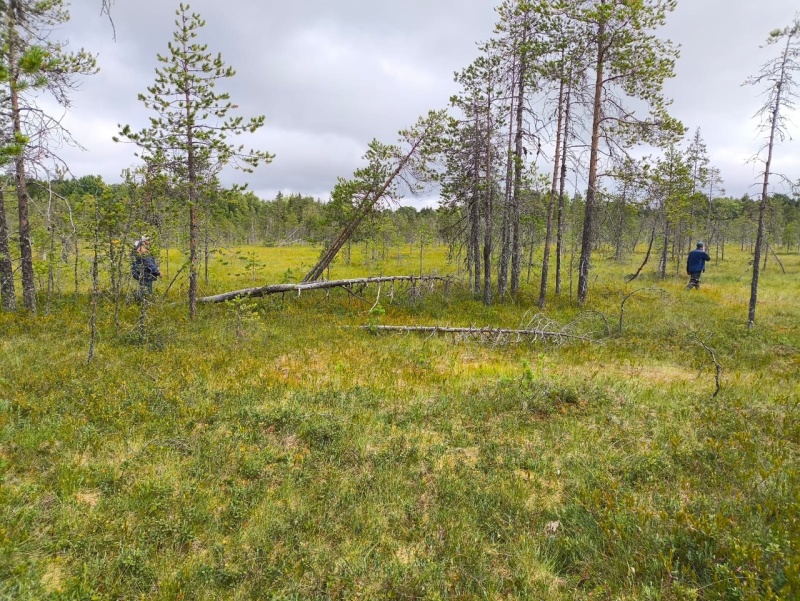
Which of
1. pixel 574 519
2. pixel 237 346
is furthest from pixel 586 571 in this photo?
pixel 237 346

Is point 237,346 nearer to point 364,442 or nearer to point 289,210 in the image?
point 364,442

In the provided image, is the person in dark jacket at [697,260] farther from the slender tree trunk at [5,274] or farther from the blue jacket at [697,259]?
the slender tree trunk at [5,274]

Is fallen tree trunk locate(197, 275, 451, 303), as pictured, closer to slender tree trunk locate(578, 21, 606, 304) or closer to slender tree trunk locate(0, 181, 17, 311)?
slender tree trunk locate(0, 181, 17, 311)

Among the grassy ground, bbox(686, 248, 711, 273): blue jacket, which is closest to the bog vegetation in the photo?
the grassy ground

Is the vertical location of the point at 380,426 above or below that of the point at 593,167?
below

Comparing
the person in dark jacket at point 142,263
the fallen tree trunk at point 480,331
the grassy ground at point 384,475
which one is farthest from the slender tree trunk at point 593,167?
the person in dark jacket at point 142,263

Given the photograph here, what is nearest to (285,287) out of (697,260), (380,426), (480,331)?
(480,331)

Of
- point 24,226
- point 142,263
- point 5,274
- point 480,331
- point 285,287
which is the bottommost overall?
point 480,331

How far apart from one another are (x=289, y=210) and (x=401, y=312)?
2533 inches

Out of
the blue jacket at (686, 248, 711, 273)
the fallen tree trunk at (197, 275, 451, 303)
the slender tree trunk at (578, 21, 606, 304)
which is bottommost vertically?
the fallen tree trunk at (197, 275, 451, 303)

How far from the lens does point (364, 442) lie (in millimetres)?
5809

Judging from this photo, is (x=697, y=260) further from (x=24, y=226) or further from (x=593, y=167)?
(x=24, y=226)

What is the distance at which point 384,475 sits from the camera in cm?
505

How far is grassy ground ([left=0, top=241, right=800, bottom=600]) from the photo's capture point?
138 inches
